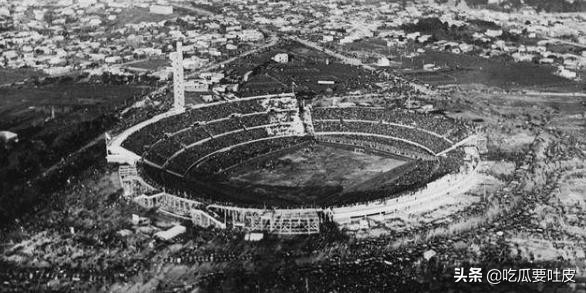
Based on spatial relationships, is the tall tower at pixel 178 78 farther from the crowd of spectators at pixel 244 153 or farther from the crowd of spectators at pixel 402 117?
the crowd of spectators at pixel 402 117

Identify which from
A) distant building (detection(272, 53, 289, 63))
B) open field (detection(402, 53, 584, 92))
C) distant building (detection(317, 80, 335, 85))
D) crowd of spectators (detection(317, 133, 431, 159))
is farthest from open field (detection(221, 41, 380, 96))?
crowd of spectators (detection(317, 133, 431, 159))

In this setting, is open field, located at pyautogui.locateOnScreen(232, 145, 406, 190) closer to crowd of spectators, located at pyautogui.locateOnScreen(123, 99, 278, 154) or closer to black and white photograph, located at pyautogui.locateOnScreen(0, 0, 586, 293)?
black and white photograph, located at pyautogui.locateOnScreen(0, 0, 586, 293)

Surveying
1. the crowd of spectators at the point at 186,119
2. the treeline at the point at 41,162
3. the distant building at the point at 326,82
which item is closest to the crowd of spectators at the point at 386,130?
the crowd of spectators at the point at 186,119

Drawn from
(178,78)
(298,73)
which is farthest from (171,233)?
(298,73)

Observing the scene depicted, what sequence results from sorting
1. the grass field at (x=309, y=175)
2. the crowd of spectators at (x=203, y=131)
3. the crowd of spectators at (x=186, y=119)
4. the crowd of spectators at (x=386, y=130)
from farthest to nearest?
the crowd of spectators at (x=386, y=130), the crowd of spectators at (x=186, y=119), the crowd of spectators at (x=203, y=131), the grass field at (x=309, y=175)

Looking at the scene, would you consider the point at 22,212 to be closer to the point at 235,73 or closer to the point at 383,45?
the point at 235,73

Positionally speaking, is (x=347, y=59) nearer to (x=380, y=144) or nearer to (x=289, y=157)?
(x=380, y=144)

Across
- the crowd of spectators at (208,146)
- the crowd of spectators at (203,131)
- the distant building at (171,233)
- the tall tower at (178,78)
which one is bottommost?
the crowd of spectators at (208,146)
